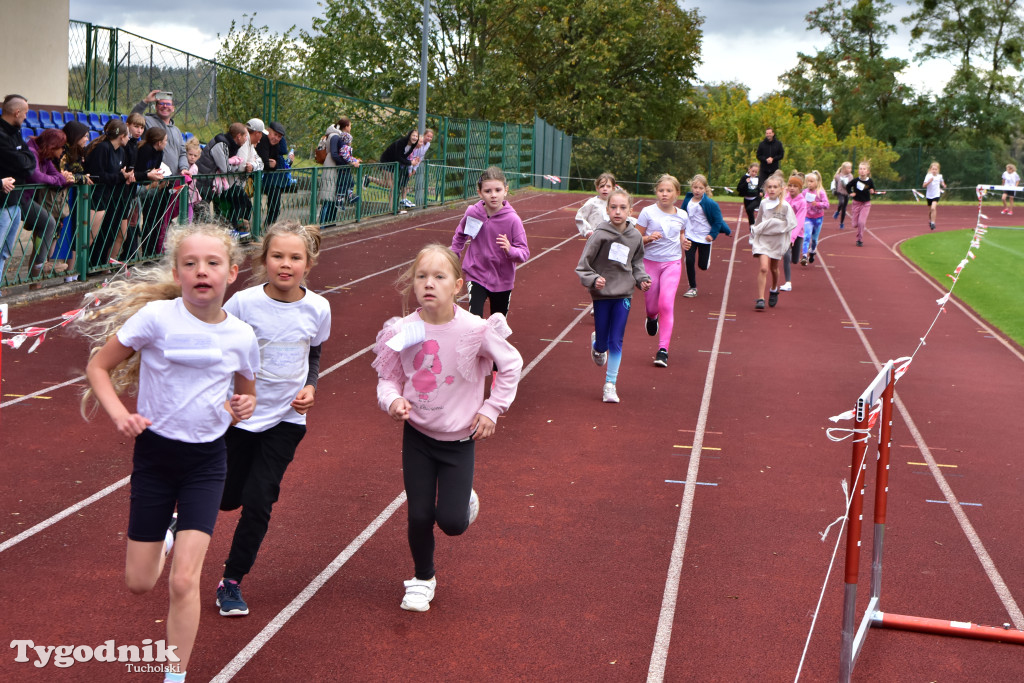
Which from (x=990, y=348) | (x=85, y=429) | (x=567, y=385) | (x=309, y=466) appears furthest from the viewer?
(x=990, y=348)

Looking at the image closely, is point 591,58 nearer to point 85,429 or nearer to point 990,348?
point 990,348

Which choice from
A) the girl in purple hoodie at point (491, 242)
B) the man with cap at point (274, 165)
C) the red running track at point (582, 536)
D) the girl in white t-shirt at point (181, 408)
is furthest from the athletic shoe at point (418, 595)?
the man with cap at point (274, 165)

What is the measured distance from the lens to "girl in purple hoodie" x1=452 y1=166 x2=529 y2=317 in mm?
9047

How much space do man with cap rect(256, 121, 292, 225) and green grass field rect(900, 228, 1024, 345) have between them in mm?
11085

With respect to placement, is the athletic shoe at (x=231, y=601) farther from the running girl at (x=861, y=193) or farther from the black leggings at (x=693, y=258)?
the running girl at (x=861, y=193)

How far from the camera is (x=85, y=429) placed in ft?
25.1

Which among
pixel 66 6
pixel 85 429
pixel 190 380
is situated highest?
pixel 66 6

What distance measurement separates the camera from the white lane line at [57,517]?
552 cm

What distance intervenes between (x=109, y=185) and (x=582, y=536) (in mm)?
8643

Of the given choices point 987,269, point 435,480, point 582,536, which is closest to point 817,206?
point 987,269

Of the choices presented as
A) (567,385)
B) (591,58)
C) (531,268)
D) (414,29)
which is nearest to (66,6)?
(531,268)

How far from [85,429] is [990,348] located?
34.2ft

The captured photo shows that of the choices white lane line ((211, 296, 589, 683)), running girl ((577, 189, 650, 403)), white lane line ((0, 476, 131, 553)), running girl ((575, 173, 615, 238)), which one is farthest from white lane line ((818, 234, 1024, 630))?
white lane line ((0, 476, 131, 553))

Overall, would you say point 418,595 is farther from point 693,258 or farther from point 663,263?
point 693,258
